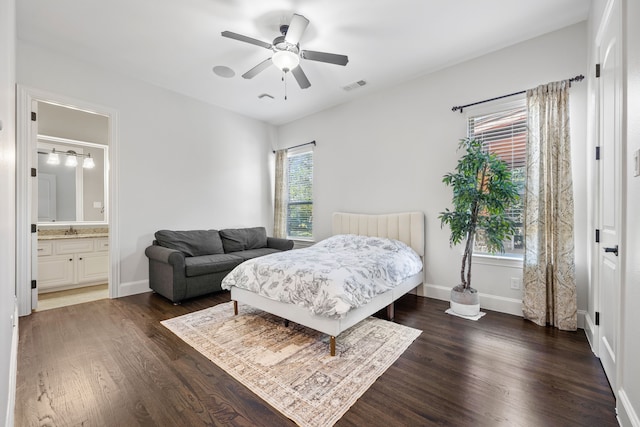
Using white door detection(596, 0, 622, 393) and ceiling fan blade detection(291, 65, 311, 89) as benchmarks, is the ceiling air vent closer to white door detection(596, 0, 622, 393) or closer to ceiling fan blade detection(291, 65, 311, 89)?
ceiling fan blade detection(291, 65, 311, 89)

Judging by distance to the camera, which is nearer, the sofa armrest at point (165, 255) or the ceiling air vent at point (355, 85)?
the sofa armrest at point (165, 255)

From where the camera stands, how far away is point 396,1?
2.55m

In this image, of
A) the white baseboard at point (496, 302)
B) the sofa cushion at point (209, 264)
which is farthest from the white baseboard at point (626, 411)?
the sofa cushion at point (209, 264)

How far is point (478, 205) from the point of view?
309 cm

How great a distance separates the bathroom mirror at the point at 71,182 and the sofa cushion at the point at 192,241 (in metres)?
1.77

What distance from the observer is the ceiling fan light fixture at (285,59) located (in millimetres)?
2670

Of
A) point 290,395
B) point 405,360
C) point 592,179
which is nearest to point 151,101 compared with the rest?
point 290,395

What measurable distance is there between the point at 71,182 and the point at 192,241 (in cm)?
250

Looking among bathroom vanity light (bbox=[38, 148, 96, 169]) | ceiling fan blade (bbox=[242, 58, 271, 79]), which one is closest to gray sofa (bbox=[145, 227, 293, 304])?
bathroom vanity light (bbox=[38, 148, 96, 169])

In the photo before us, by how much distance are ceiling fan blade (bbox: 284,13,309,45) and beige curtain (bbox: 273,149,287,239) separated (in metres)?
3.17

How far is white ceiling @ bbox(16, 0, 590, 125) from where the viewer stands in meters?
2.61

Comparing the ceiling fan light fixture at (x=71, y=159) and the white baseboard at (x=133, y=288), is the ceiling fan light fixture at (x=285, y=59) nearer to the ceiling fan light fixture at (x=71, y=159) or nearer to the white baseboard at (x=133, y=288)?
the white baseboard at (x=133, y=288)

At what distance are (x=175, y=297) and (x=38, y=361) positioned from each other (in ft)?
4.49

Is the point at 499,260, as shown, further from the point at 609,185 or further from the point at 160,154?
the point at 160,154
